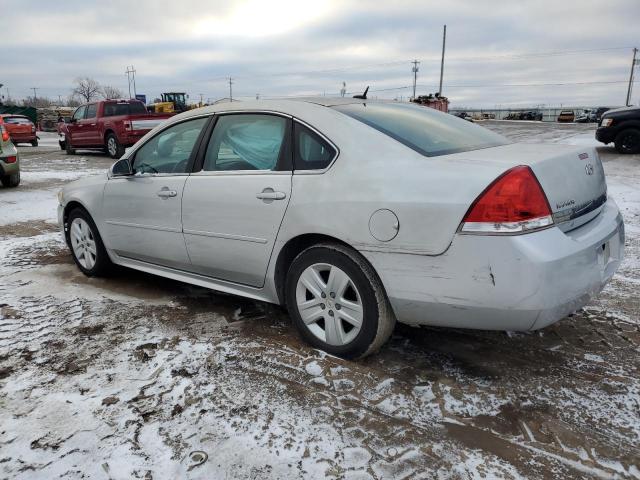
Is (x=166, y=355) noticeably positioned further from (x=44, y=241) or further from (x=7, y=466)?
(x=44, y=241)

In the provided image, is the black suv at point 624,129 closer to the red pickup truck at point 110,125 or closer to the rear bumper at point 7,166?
the red pickup truck at point 110,125

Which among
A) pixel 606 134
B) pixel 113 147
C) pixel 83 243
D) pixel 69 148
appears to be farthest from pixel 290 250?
pixel 69 148

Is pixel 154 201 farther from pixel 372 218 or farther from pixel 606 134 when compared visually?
pixel 606 134

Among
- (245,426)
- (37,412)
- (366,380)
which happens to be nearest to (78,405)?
(37,412)

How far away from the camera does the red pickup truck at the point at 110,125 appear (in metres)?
15.1

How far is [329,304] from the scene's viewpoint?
291 centimetres

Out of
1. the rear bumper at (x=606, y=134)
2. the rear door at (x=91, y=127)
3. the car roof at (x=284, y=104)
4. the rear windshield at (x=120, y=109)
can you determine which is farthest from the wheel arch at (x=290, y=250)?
the rear door at (x=91, y=127)

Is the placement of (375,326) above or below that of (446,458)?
above

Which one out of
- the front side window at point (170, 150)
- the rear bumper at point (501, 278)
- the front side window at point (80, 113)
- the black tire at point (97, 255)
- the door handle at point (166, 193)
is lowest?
the black tire at point (97, 255)

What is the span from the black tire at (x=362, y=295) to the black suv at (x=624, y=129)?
533 inches

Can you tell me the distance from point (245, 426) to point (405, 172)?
1468mm

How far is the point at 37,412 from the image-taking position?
249cm

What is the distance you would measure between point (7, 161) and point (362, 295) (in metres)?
9.49

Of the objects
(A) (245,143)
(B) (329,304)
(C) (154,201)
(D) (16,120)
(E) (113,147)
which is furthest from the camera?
(D) (16,120)
